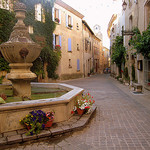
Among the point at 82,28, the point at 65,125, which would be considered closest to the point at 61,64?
the point at 82,28

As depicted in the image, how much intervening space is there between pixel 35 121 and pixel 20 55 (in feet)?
6.71

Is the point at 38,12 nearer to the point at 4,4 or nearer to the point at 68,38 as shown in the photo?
the point at 4,4

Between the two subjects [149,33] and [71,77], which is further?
[71,77]

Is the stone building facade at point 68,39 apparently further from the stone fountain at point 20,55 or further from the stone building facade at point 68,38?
the stone fountain at point 20,55

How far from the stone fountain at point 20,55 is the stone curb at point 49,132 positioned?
1.62 meters

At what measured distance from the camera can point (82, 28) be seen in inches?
1022

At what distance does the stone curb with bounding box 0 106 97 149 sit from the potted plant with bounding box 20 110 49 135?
0.35 ft

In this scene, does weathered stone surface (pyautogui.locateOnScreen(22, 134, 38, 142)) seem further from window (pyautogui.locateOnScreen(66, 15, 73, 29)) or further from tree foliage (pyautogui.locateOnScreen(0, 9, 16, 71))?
window (pyautogui.locateOnScreen(66, 15, 73, 29))

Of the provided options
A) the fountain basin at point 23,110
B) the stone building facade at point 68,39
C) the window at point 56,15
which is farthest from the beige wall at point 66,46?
the fountain basin at point 23,110

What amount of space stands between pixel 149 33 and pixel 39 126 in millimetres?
6692

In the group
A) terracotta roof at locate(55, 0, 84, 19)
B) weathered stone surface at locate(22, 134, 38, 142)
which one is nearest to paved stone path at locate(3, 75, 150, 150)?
weathered stone surface at locate(22, 134, 38, 142)

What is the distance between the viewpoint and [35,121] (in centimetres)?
342

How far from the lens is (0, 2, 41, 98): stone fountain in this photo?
4.59 metres

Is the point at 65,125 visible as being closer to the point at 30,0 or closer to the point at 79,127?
the point at 79,127
